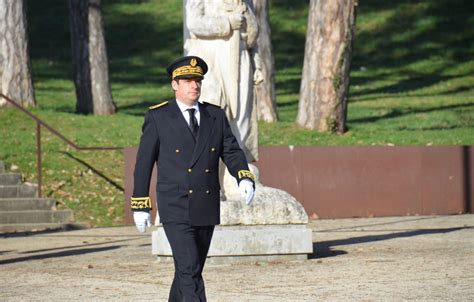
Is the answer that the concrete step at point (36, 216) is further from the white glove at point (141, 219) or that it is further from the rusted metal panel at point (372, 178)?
the white glove at point (141, 219)

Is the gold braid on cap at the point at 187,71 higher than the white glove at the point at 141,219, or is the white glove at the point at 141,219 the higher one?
the gold braid on cap at the point at 187,71

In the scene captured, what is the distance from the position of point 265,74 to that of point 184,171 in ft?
64.1

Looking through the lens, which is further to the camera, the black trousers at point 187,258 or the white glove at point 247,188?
the white glove at point 247,188

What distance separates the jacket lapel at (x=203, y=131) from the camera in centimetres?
960

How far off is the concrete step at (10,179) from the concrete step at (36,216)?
1.03 m

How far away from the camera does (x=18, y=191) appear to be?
21203 mm

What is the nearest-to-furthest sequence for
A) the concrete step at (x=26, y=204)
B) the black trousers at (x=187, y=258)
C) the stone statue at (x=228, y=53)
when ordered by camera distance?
the black trousers at (x=187, y=258), the stone statue at (x=228, y=53), the concrete step at (x=26, y=204)

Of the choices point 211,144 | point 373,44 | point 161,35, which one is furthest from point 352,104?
point 211,144

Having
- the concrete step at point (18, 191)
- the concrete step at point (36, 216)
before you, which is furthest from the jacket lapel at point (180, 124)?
the concrete step at point (18, 191)

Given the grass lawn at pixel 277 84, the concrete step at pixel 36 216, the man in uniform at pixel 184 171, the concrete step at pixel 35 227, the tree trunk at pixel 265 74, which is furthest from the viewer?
the tree trunk at pixel 265 74

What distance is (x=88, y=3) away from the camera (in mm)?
28109

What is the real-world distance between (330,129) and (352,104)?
739 centimetres

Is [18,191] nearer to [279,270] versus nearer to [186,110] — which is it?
[279,270]

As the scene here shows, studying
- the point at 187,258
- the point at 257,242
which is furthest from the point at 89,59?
the point at 187,258
